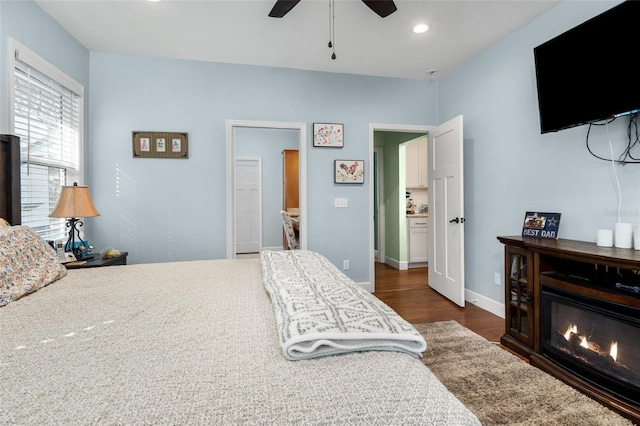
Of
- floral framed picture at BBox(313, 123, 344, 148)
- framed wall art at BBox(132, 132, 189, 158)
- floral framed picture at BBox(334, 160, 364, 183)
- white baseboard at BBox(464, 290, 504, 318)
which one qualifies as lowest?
white baseboard at BBox(464, 290, 504, 318)

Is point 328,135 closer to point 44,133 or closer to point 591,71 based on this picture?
point 591,71

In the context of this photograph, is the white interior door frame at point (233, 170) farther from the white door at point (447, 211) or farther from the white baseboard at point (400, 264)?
the white baseboard at point (400, 264)

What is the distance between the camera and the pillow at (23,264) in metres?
1.33

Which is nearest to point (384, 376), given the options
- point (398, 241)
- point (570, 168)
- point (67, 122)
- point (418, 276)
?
point (570, 168)

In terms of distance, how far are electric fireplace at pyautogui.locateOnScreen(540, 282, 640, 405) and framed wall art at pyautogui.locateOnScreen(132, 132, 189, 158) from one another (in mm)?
3469

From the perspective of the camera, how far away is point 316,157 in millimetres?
3750

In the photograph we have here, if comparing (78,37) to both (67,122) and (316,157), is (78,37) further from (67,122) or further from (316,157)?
(316,157)

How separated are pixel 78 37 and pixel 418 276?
486cm

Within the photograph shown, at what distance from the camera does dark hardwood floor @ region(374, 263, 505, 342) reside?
9.38 ft

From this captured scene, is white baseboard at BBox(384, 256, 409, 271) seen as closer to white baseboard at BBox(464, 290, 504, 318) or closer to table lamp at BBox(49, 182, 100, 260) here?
white baseboard at BBox(464, 290, 504, 318)

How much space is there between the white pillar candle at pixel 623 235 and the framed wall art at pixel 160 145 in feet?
12.1

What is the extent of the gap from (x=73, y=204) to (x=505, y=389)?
10.6 feet

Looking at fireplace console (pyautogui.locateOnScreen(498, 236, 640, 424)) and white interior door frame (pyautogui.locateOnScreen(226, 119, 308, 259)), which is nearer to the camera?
fireplace console (pyautogui.locateOnScreen(498, 236, 640, 424))

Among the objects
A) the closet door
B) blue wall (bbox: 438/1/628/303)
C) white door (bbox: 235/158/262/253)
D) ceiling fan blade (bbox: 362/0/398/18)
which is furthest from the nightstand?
white door (bbox: 235/158/262/253)
